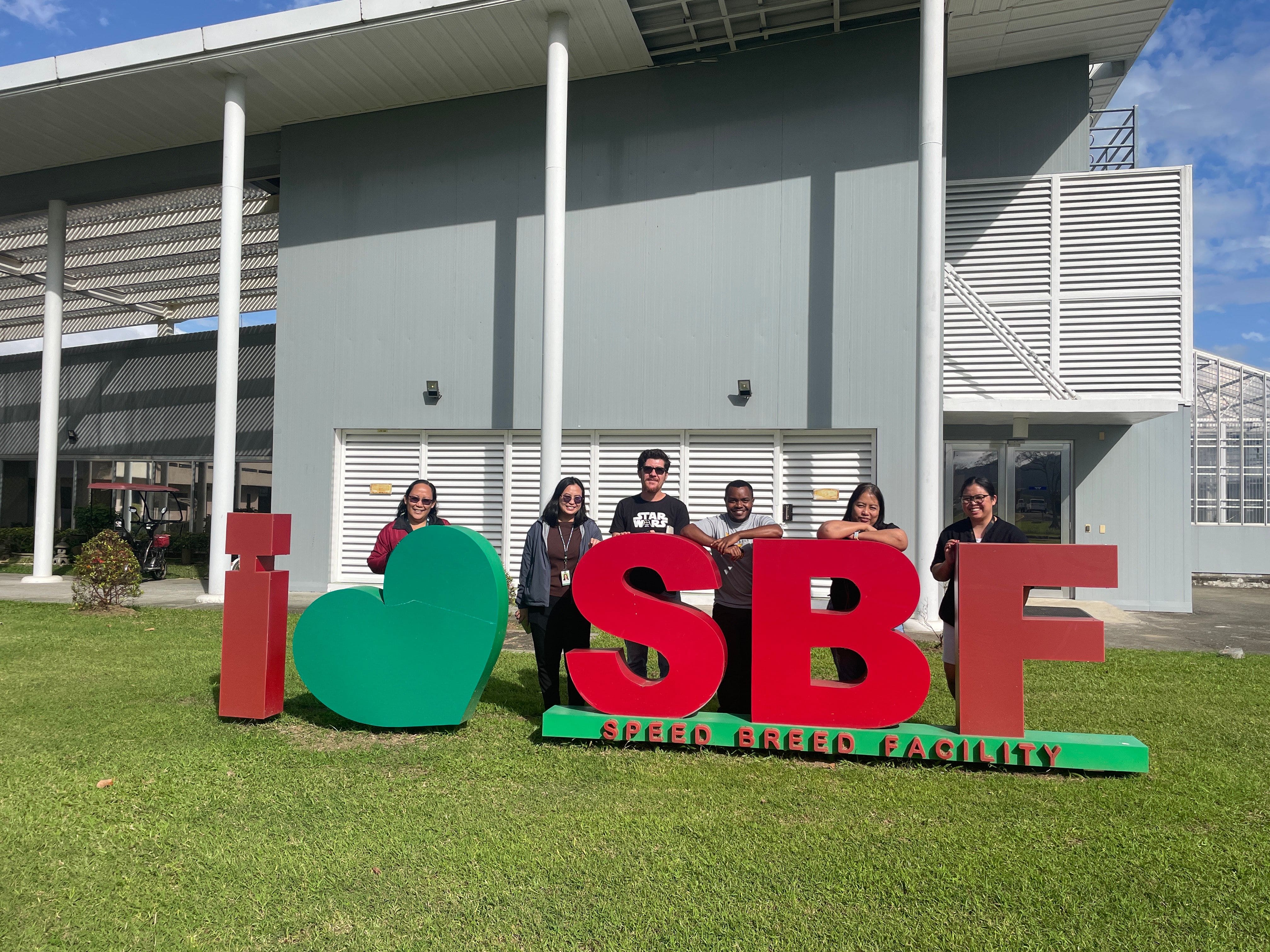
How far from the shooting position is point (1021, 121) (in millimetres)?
12977

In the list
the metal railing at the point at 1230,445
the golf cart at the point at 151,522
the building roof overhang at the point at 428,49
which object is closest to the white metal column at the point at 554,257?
the building roof overhang at the point at 428,49

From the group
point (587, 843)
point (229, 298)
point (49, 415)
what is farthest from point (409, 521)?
point (49, 415)

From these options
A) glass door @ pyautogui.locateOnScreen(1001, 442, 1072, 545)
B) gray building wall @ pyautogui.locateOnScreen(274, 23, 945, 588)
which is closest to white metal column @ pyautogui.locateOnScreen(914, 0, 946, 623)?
gray building wall @ pyautogui.locateOnScreen(274, 23, 945, 588)

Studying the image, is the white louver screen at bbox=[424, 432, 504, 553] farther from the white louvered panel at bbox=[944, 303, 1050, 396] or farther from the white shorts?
the white shorts

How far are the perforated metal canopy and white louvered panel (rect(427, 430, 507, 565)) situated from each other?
5.60 metres

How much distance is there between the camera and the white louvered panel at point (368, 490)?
1287 centimetres

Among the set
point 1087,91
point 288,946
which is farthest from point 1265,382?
point 288,946

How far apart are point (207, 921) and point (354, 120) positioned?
499 inches

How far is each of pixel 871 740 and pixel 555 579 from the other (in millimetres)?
2320

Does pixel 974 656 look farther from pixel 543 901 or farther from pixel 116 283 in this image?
pixel 116 283

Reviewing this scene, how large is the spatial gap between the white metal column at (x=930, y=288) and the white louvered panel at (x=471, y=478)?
5965 millimetres

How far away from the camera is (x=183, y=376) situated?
66.0ft

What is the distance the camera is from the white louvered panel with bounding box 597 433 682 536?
12.0 metres

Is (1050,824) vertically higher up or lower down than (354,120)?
lower down
